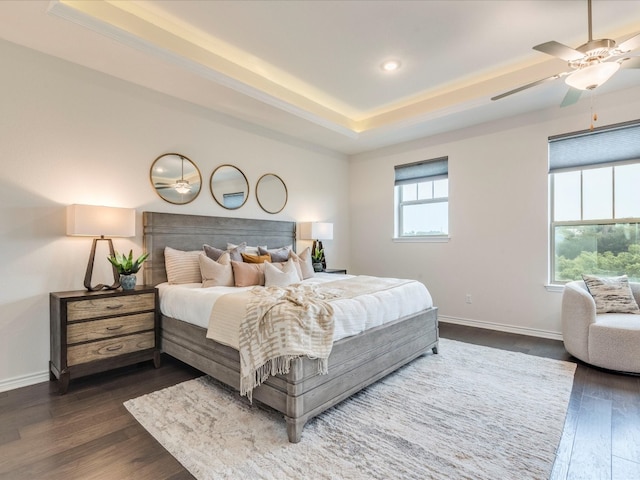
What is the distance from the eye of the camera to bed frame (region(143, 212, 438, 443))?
2.03 metres

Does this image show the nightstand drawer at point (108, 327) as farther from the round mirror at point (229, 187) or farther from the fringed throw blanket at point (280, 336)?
the round mirror at point (229, 187)

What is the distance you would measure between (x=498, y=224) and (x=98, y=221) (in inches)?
183

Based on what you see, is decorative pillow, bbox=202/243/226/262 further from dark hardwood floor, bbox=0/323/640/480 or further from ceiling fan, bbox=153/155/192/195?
dark hardwood floor, bbox=0/323/640/480

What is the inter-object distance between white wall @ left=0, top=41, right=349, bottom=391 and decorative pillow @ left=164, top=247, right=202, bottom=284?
1.08 ft

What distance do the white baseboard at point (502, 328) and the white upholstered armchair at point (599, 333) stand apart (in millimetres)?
767

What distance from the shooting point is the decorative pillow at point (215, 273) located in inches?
128

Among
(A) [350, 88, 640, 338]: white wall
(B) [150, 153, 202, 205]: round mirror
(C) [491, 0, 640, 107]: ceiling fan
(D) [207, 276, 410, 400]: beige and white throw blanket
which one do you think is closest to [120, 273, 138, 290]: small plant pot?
(B) [150, 153, 202, 205]: round mirror

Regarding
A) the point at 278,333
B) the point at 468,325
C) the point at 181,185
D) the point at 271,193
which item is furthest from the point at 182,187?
the point at 468,325

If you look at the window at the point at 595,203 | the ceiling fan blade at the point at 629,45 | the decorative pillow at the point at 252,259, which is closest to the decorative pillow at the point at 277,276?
the decorative pillow at the point at 252,259

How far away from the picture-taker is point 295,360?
77.8 inches

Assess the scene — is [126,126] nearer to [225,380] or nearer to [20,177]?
[20,177]

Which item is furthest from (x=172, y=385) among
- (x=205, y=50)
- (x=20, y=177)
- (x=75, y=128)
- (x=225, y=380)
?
(x=205, y=50)

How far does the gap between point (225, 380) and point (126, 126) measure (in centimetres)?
275

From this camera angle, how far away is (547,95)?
3.66 m
